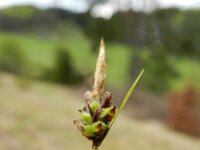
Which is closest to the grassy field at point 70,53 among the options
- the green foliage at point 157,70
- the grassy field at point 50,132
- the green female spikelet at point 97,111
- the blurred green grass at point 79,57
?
the blurred green grass at point 79,57

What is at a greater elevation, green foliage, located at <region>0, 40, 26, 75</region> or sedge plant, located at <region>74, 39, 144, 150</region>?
sedge plant, located at <region>74, 39, 144, 150</region>

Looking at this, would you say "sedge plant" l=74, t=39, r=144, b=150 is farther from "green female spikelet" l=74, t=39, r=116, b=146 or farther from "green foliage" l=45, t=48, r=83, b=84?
"green foliage" l=45, t=48, r=83, b=84

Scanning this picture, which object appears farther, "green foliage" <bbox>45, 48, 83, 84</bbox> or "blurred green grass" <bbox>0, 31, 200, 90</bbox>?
"blurred green grass" <bbox>0, 31, 200, 90</bbox>

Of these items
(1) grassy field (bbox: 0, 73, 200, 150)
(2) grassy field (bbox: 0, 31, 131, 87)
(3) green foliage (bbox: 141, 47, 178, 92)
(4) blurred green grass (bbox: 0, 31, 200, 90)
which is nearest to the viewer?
(1) grassy field (bbox: 0, 73, 200, 150)

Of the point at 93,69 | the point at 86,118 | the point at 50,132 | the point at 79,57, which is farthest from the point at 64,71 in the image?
the point at 86,118

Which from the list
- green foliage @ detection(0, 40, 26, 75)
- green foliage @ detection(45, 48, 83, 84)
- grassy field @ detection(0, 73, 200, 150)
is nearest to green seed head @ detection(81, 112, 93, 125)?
grassy field @ detection(0, 73, 200, 150)

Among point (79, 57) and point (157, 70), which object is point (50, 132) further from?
point (79, 57)

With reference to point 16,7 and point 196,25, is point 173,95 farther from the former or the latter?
point 16,7
